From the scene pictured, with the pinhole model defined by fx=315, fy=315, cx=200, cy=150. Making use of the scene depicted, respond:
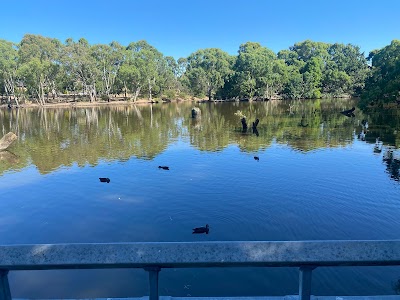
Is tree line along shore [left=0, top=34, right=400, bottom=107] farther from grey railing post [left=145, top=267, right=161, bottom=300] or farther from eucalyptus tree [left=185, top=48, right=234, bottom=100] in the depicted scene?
grey railing post [left=145, top=267, right=161, bottom=300]

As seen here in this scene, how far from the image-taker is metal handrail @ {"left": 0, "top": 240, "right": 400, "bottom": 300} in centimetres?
253

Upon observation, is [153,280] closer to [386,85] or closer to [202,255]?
[202,255]

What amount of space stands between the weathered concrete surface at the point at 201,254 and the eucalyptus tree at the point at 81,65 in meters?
86.7

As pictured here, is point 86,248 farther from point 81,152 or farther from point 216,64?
point 216,64

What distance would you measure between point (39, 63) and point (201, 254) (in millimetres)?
84738

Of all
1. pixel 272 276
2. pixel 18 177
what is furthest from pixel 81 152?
pixel 272 276

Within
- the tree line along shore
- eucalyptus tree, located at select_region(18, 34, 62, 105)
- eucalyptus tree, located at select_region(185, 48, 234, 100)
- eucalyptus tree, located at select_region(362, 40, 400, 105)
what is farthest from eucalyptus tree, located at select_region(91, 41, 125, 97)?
eucalyptus tree, located at select_region(362, 40, 400, 105)

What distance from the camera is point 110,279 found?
820 cm

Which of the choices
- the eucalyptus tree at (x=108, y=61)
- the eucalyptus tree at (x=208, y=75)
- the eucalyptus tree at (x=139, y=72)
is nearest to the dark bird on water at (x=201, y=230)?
the eucalyptus tree at (x=139, y=72)

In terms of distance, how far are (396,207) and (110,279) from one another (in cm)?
1077

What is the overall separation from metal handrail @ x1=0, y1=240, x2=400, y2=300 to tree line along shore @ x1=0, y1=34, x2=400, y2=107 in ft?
273

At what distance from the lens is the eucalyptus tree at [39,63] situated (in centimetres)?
7531

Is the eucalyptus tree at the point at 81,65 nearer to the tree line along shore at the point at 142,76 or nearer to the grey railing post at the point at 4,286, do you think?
the tree line along shore at the point at 142,76

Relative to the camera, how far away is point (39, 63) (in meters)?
75.1
